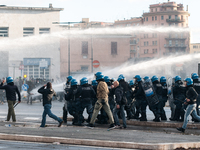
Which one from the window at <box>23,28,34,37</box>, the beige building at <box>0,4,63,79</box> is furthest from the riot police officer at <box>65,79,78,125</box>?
the window at <box>23,28,34,37</box>

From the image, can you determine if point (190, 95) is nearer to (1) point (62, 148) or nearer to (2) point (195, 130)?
(2) point (195, 130)

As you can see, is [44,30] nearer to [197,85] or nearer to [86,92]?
[197,85]

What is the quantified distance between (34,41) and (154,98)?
101ft

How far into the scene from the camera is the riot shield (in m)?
13.8

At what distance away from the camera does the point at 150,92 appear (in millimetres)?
13844

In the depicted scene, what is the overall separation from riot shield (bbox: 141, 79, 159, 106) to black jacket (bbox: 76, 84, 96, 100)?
1.95 m

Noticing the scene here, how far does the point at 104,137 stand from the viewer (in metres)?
10.2

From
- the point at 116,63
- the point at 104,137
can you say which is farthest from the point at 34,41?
the point at 104,137

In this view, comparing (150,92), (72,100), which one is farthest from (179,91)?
(72,100)

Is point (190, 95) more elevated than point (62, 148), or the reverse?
point (190, 95)

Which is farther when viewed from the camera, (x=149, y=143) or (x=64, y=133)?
(x=64, y=133)

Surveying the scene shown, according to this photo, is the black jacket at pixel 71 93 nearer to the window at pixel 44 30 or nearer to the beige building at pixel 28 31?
the beige building at pixel 28 31

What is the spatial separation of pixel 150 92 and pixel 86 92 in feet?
7.70

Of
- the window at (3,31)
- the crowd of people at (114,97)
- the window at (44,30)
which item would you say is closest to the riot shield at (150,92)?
the crowd of people at (114,97)
